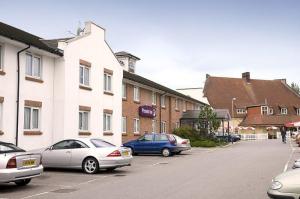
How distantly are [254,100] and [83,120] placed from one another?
7101 centimetres

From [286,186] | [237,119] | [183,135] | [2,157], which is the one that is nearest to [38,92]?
[2,157]

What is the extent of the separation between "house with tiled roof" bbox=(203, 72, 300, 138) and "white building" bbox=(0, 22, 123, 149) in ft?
187

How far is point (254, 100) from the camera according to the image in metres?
93.1

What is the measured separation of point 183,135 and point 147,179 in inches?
1135

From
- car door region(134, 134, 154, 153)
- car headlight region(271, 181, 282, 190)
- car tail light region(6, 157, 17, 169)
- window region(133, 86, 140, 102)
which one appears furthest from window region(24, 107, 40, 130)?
car headlight region(271, 181, 282, 190)

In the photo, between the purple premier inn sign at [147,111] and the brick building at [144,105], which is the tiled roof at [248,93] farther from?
the purple premier inn sign at [147,111]

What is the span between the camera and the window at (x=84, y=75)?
84.1ft

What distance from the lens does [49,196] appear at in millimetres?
11922

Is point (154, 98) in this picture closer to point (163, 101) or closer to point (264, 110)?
point (163, 101)

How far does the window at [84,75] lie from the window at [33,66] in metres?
3.34

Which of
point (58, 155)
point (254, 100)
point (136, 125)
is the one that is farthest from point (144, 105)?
point (254, 100)

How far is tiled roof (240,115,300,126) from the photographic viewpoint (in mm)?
84250

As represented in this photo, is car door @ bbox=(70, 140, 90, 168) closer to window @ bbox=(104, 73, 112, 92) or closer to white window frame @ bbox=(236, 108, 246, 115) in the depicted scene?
window @ bbox=(104, 73, 112, 92)

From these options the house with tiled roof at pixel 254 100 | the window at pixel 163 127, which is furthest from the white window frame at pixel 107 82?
the house with tiled roof at pixel 254 100
